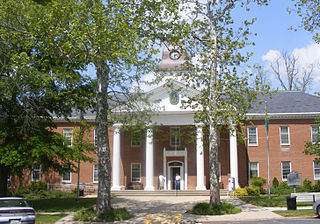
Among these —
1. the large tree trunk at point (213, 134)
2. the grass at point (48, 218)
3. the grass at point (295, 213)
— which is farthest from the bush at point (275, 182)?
the grass at point (48, 218)

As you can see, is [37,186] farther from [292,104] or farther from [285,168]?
[292,104]

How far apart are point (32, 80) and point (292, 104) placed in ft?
89.7

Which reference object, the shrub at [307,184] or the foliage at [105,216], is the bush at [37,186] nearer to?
the foliage at [105,216]

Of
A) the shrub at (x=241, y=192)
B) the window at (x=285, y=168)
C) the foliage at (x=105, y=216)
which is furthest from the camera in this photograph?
the window at (x=285, y=168)

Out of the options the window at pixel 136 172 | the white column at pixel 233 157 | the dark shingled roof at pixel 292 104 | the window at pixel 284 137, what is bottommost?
the window at pixel 136 172

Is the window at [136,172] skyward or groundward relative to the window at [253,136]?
groundward

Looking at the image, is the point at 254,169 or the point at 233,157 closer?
the point at 233,157

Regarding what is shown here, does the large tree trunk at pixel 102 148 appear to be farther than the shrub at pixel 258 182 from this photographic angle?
No

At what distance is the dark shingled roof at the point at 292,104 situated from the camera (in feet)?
119

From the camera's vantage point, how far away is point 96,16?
15219 millimetres

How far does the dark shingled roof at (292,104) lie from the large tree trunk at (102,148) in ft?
70.3

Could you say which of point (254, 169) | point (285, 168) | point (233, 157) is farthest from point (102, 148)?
point (285, 168)

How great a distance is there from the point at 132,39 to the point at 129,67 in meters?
1.54

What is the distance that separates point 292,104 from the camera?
37094 mm
